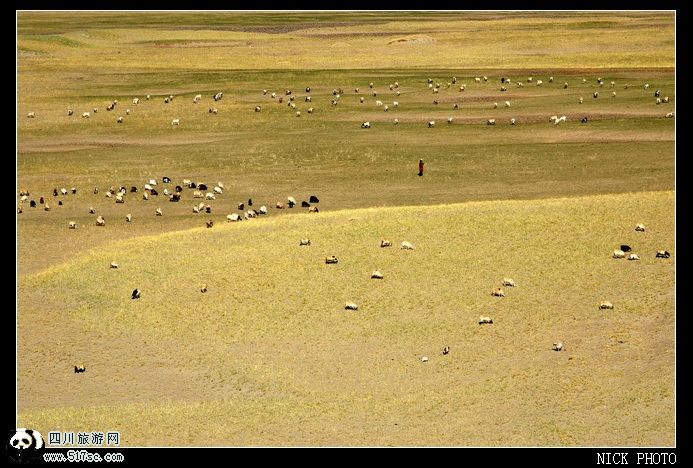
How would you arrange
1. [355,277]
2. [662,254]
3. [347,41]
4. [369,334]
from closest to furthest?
[369,334] → [355,277] → [662,254] → [347,41]

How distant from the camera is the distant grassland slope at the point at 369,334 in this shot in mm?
13789

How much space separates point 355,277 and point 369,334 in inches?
110

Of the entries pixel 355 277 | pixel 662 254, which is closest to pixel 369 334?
pixel 355 277

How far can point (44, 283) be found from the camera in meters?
20.7

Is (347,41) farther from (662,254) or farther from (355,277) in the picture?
(355,277)

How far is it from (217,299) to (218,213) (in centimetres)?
925

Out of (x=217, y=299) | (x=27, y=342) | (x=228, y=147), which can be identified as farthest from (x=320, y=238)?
(x=228, y=147)

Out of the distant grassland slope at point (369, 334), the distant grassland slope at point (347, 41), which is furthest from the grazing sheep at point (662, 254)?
the distant grassland slope at point (347, 41)

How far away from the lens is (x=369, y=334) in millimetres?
17094

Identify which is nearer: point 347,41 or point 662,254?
point 662,254

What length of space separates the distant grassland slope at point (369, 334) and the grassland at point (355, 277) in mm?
A: 45

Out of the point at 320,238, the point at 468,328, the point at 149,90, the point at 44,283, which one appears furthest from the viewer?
the point at 149,90

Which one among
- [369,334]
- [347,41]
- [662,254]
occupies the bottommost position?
[369,334]

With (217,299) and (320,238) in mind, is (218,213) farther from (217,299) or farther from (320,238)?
(217,299)
